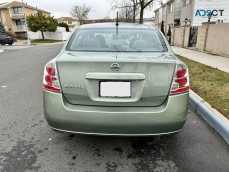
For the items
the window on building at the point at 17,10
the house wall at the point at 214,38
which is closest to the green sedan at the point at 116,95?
the house wall at the point at 214,38

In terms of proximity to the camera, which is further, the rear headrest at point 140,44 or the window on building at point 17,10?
the window on building at point 17,10

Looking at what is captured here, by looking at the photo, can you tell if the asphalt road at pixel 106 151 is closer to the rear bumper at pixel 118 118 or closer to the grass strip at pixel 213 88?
the rear bumper at pixel 118 118

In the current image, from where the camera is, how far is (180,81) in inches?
94.3

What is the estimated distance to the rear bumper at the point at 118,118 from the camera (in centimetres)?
229

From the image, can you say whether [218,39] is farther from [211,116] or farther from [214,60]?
[211,116]

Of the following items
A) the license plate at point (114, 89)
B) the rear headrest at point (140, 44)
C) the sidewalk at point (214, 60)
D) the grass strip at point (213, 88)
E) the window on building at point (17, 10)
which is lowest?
the sidewalk at point (214, 60)

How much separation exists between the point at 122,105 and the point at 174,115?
0.58 metres

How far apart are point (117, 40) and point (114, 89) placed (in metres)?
1.17

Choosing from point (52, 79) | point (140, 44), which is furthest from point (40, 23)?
point (52, 79)

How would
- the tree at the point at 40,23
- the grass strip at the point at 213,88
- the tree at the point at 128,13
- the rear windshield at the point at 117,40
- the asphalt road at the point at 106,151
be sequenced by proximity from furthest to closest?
the tree at the point at 40,23
the tree at the point at 128,13
the grass strip at the point at 213,88
the rear windshield at the point at 117,40
the asphalt road at the point at 106,151

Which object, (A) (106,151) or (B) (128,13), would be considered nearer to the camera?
(A) (106,151)

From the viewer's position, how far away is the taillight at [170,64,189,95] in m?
2.36

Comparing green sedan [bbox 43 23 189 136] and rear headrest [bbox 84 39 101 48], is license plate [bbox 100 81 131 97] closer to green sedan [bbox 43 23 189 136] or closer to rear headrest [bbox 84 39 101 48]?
green sedan [bbox 43 23 189 136]

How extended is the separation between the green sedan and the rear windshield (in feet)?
1.75
